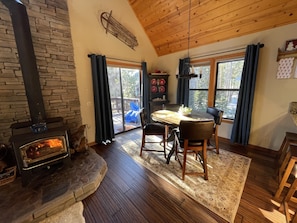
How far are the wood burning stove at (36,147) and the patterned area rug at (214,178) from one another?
128cm

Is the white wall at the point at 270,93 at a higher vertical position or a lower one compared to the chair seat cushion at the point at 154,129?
higher

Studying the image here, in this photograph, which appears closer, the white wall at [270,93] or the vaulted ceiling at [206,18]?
the vaulted ceiling at [206,18]

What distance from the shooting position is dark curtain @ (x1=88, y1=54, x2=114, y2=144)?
9.67 ft

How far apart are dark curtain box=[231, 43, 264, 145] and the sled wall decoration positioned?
272 cm

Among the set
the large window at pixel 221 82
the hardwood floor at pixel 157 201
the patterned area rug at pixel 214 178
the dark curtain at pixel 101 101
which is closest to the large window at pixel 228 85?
the large window at pixel 221 82

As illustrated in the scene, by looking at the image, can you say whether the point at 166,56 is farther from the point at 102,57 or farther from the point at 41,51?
the point at 41,51

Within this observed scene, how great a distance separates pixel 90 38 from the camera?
289cm

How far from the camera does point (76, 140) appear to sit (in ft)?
8.54

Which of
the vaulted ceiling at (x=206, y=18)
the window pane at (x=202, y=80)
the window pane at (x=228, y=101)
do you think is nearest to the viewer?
the vaulted ceiling at (x=206, y=18)

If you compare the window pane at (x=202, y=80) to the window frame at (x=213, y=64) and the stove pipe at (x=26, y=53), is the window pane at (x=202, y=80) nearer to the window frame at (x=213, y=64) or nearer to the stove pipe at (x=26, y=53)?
→ the window frame at (x=213, y=64)

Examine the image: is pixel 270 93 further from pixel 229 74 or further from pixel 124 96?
pixel 124 96

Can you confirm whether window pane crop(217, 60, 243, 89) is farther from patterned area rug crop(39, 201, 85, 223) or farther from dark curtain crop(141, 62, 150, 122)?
patterned area rug crop(39, 201, 85, 223)

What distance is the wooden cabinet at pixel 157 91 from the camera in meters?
4.18

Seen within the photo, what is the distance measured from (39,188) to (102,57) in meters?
2.57
